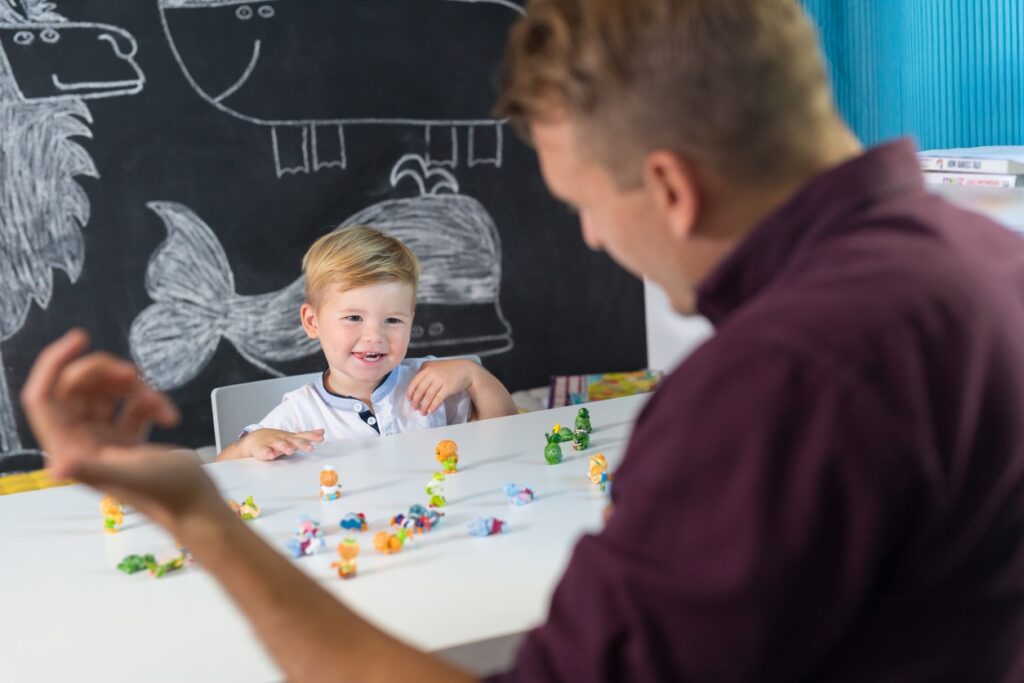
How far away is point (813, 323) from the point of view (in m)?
0.56

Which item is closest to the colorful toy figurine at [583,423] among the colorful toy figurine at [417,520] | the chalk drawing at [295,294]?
the colorful toy figurine at [417,520]

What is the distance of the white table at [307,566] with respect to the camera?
1.02 m

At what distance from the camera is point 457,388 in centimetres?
222

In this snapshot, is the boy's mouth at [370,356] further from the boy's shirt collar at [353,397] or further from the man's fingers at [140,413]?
the man's fingers at [140,413]

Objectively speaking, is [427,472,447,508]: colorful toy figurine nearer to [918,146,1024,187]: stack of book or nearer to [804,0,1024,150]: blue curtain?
[918,146,1024,187]: stack of book

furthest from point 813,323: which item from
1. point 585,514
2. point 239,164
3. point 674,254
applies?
→ point 239,164

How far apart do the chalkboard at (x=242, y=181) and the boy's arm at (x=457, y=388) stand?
140 centimetres

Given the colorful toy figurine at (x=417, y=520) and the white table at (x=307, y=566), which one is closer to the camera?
the white table at (x=307, y=566)

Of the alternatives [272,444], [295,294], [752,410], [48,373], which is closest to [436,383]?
[272,444]

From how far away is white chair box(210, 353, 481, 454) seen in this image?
7.39 ft

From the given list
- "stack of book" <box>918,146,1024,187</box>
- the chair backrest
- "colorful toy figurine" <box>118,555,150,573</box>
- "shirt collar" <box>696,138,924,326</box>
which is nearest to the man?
"shirt collar" <box>696,138,924,326</box>

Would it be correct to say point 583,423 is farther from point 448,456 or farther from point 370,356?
point 370,356

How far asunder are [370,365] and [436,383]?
0.44 feet

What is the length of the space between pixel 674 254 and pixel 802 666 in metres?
Result: 0.26
